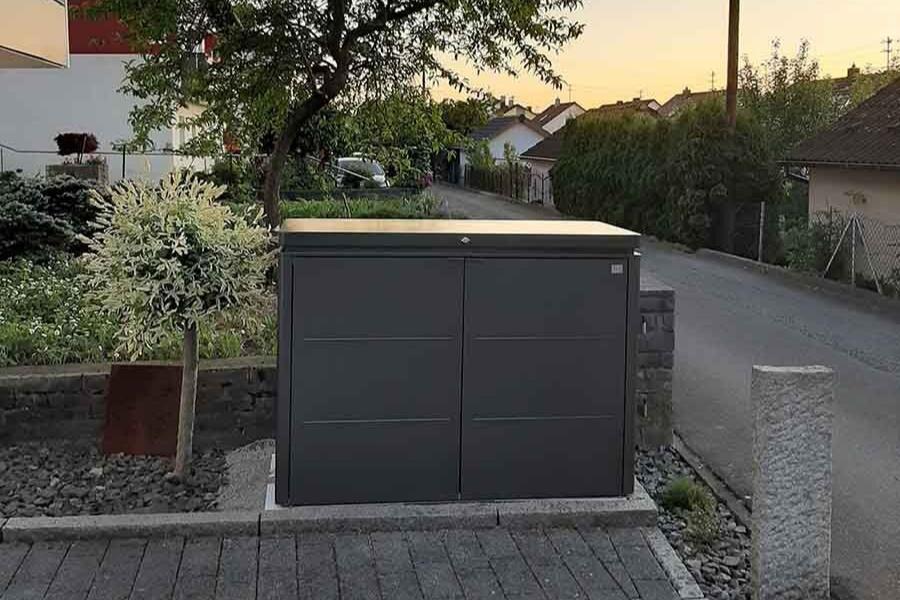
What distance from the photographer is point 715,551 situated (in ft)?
16.8

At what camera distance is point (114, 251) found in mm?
5379

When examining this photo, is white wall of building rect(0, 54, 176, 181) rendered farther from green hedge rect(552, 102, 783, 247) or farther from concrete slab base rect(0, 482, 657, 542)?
concrete slab base rect(0, 482, 657, 542)

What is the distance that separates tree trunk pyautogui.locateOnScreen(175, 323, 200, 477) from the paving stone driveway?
84 centimetres

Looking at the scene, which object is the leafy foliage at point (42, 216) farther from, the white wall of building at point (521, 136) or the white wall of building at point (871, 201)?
the white wall of building at point (521, 136)

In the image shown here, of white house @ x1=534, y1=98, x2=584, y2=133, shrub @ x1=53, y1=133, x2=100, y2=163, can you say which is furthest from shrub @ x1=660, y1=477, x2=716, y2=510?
white house @ x1=534, y1=98, x2=584, y2=133

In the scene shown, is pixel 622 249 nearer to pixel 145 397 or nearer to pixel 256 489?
pixel 256 489

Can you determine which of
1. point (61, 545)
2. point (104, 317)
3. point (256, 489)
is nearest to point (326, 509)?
point (256, 489)

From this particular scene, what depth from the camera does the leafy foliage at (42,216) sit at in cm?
1250

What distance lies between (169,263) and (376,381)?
47.2 inches

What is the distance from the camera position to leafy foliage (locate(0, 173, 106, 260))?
41.0ft

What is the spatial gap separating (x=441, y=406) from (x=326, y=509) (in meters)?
0.74

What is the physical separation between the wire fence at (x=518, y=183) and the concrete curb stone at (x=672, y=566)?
34.4 metres

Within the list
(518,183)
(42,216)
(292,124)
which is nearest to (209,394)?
(292,124)

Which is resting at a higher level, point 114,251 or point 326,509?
point 114,251
